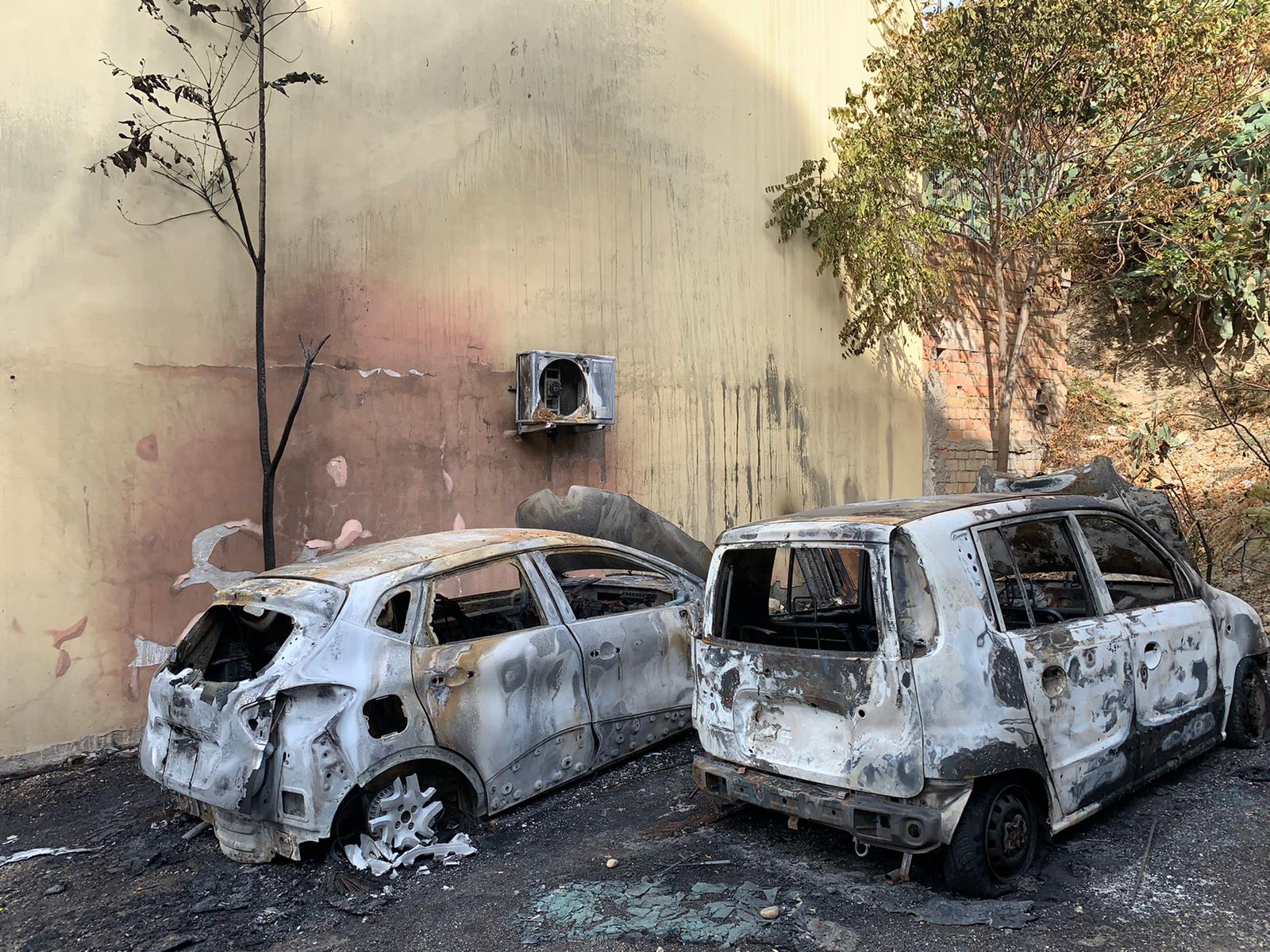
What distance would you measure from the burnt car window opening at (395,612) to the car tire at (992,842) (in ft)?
8.17

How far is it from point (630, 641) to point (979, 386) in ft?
27.4

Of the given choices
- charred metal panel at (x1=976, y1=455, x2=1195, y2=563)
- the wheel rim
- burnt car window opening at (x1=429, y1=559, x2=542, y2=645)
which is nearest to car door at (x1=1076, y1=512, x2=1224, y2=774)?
the wheel rim

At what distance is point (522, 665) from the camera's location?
4527mm

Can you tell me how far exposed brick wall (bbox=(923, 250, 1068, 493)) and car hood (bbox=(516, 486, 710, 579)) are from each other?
492 cm

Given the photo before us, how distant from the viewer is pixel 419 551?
4.68m

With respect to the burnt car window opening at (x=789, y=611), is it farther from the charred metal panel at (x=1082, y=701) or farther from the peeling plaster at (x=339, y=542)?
the peeling plaster at (x=339, y=542)

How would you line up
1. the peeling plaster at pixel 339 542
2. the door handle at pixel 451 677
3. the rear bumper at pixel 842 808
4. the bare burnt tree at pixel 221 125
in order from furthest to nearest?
1. the peeling plaster at pixel 339 542
2. the bare burnt tree at pixel 221 125
3. the door handle at pixel 451 677
4. the rear bumper at pixel 842 808

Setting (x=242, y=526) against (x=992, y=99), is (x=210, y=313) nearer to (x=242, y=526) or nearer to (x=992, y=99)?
(x=242, y=526)

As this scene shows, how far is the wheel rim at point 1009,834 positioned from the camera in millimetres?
3424

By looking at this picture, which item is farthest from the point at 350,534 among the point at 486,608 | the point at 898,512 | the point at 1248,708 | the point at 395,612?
the point at 1248,708

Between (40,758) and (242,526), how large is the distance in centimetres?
185

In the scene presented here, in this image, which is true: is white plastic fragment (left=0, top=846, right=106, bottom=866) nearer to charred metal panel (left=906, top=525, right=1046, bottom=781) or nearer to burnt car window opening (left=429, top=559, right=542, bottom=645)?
burnt car window opening (left=429, top=559, right=542, bottom=645)

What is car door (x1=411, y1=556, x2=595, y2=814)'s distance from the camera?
4246 millimetres

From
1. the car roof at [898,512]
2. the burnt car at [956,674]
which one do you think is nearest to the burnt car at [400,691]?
the burnt car at [956,674]
